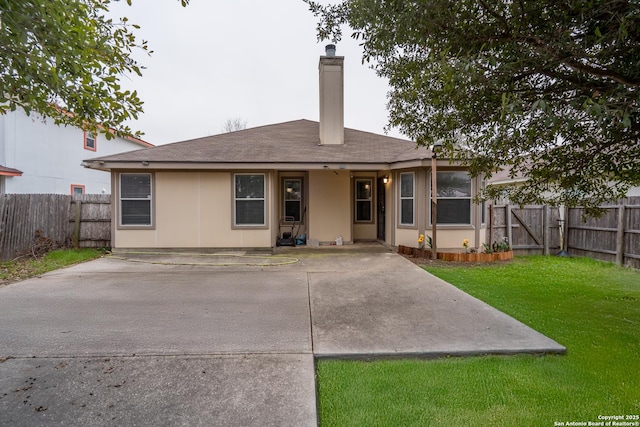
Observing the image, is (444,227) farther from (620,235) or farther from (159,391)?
(159,391)

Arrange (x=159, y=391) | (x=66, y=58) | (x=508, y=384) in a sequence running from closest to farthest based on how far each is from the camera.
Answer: (x=66, y=58) < (x=159, y=391) < (x=508, y=384)

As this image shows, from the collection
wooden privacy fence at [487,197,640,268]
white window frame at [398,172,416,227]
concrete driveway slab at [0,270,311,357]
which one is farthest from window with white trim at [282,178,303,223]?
wooden privacy fence at [487,197,640,268]

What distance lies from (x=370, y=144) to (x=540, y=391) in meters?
9.17

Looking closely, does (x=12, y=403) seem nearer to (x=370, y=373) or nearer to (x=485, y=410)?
(x=370, y=373)

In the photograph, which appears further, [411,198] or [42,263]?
[411,198]

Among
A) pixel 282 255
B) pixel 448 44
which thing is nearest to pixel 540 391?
pixel 448 44

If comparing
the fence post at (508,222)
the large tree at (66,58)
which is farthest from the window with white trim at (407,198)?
the large tree at (66,58)

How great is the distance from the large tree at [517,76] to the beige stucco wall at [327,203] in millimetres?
5740

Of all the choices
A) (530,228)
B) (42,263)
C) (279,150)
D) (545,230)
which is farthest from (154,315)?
(545,230)

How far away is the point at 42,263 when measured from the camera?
25.2 ft

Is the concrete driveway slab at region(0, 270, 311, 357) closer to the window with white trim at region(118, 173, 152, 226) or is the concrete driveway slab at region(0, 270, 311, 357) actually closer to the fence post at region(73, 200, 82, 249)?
the window with white trim at region(118, 173, 152, 226)

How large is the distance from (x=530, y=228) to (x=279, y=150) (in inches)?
312

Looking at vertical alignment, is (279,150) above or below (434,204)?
above

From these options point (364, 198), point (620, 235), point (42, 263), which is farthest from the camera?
point (364, 198)
